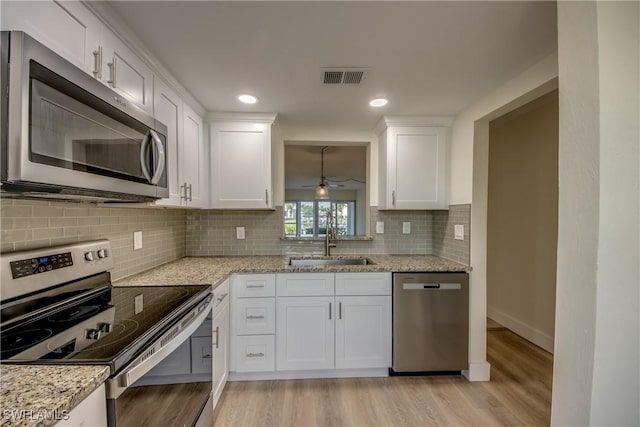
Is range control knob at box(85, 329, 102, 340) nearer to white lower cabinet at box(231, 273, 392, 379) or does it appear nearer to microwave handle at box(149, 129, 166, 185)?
microwave handle at box(149, 129, 166, 185)

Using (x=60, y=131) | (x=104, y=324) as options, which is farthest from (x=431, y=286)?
(x=60, y=131)

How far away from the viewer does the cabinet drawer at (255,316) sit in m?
2.12

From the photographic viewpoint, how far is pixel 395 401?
76.1 inches

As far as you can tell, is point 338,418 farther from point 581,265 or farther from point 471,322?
point 581,265

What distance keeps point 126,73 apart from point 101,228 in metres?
0.84

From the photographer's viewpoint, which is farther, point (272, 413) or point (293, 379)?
point (293, 379)

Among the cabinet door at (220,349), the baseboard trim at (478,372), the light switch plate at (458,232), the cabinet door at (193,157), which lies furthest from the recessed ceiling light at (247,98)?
the baseboard trim at (478,372)

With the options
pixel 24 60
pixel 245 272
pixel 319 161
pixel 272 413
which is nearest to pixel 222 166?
pixel 245 272

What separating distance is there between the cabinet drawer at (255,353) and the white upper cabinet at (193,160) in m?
1.10

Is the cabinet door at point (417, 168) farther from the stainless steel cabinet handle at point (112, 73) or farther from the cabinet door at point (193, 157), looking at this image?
the stainless steel cabinet handle at point (112, 73)

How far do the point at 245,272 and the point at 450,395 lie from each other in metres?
1.72

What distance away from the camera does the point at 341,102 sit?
7.07 ft

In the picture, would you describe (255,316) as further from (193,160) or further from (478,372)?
(478,372)

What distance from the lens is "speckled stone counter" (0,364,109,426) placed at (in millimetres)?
591
